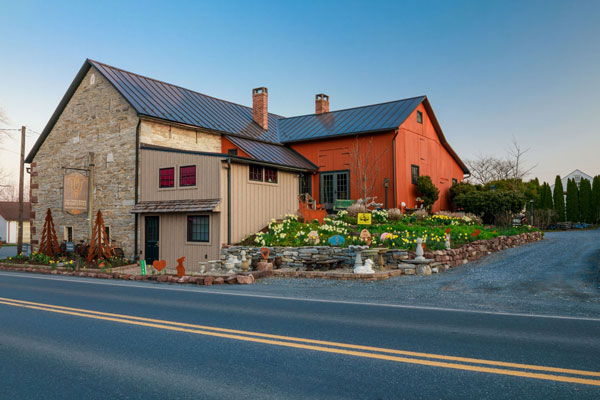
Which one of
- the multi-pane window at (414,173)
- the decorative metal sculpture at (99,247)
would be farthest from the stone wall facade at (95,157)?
the multi-pane window at (414,173)

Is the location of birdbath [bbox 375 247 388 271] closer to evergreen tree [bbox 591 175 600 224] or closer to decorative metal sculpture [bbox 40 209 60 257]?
decorative metal sculpture [bbox 40 209 60 257]

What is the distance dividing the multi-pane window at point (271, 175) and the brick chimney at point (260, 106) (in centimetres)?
797

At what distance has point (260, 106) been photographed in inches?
1099

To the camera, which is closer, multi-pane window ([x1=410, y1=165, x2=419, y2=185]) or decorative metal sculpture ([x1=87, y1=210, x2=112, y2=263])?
decorative metal sculpture ([x1=87, y1=210, x2=112, y2=263])

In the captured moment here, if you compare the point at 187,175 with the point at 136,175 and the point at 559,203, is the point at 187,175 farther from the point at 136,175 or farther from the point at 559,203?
the point at 559,203

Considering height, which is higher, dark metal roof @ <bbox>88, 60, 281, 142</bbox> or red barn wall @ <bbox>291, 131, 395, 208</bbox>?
dark metal roof @ <bbox>88, 60, 281, 142</bbox>

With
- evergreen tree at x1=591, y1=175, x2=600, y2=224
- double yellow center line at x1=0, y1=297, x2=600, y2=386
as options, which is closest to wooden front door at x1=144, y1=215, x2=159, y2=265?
double yellow center line at x1=0, y1=297, x2=600, y2=386

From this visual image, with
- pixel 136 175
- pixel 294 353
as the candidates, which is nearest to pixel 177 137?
pixel 136 175

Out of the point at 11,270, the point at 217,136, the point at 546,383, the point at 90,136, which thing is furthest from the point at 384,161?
the point at 546,383

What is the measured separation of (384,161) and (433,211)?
15.5 ft

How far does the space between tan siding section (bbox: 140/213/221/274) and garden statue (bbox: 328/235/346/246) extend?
16.5 feet

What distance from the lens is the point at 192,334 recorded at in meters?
5.93

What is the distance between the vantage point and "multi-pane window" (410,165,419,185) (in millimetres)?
25120

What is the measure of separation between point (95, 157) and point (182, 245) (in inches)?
315
